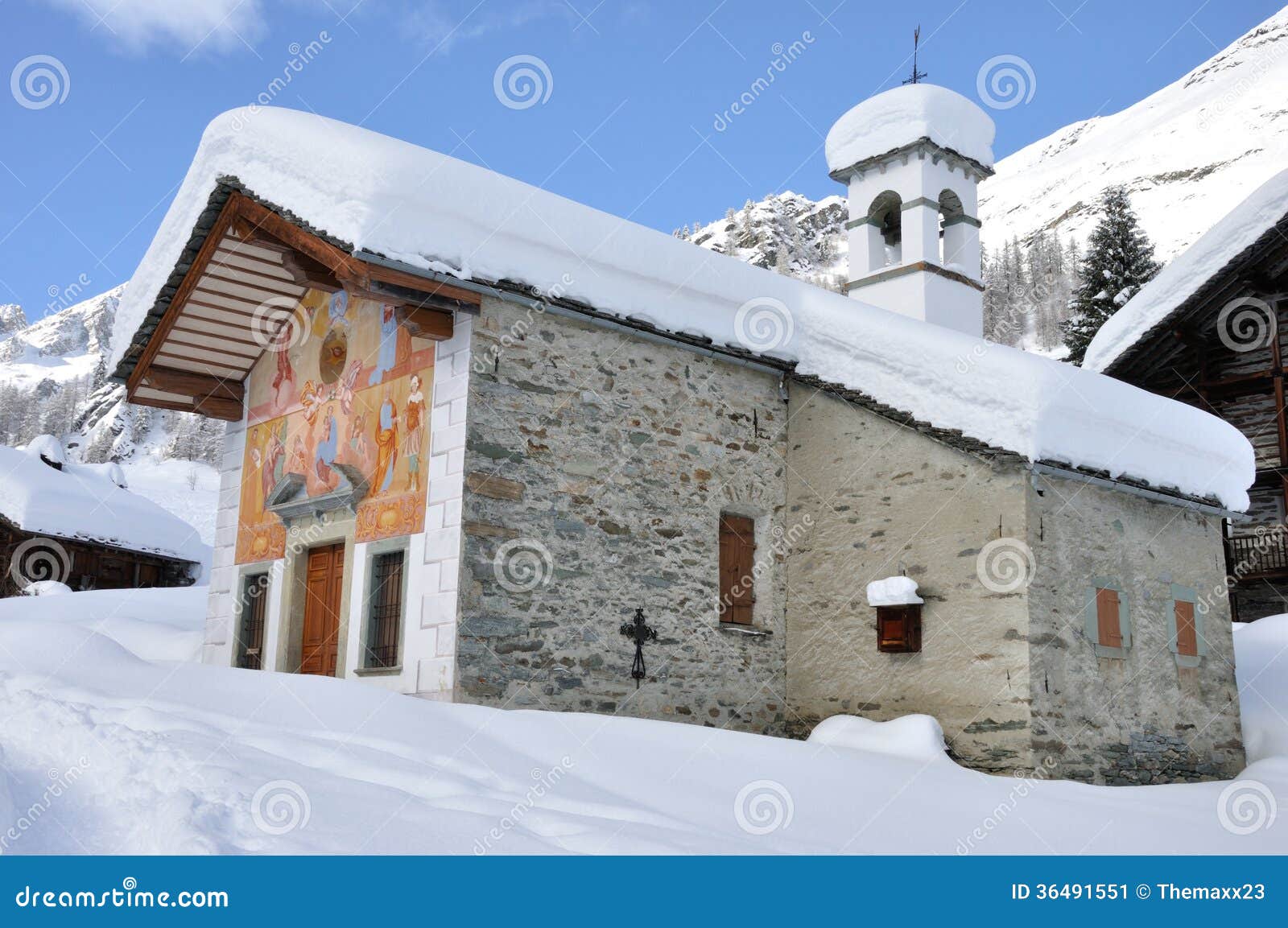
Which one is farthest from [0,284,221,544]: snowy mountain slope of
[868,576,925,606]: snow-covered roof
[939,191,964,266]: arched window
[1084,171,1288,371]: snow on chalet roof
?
[868,576,925,606]: snow-covered roof

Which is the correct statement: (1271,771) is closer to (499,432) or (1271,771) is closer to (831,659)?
(831,659)

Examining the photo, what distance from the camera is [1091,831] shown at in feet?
24.0

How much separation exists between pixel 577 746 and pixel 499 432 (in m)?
2.77

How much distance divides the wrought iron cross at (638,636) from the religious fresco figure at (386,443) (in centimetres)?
232

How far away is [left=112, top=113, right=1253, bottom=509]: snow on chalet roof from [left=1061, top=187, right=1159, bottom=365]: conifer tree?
1377 cm

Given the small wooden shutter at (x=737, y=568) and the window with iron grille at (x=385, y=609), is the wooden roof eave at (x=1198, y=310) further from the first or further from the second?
the window with iron grille at (x=385, y=609)

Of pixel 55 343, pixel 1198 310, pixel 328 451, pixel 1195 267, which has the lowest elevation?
pixel 328 451

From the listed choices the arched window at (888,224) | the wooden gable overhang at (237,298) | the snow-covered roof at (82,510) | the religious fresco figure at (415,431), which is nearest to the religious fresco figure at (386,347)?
the wooden gable overhang at (237,298)

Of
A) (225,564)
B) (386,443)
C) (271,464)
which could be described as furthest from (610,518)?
(225,564)

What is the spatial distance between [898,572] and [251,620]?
634cm

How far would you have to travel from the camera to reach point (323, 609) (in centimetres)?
1062

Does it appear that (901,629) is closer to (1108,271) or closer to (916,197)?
(916,197)

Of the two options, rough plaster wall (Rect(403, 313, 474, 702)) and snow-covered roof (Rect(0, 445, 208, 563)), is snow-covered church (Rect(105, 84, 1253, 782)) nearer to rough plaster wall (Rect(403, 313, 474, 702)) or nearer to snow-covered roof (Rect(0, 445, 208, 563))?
rough plaster wall (Rect(403, 313, 474, 702))

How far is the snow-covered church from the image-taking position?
905 centimetres
